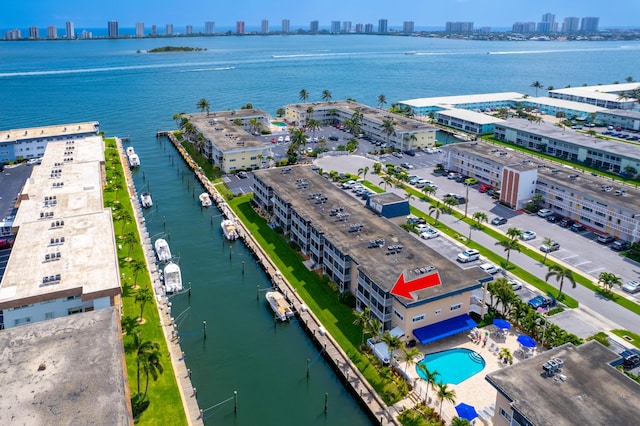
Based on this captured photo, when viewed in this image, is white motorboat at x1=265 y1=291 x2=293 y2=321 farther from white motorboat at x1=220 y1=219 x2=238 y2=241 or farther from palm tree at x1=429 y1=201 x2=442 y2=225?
palm tree at x1=429 y1=201 x2=442 y2=225

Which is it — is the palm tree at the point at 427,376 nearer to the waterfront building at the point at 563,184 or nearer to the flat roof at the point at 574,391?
the flat roof at the point at 574,391

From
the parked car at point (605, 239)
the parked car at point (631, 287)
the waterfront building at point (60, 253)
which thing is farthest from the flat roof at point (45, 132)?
the parked car at point (631, 287)

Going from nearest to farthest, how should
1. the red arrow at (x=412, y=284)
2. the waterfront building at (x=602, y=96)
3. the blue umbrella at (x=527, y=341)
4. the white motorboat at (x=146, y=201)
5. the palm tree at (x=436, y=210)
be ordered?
the blue umbrella at (x=527, y=341) → the red arrow at (x=412, y=284) → the palm tree at (x=436, y=210) → the white motorboat at (x=146, y=201) → the waterfront building at (x=602, y=96)

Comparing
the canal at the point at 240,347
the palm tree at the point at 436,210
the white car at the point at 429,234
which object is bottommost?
the canal at the point at 240,347

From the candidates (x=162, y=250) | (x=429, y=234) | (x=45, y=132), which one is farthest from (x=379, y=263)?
(x=45, y=132)

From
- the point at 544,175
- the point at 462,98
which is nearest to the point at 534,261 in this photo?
the point at 544,175

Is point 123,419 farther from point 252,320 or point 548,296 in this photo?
point 548,296

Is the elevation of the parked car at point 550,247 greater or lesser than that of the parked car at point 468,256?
greater
